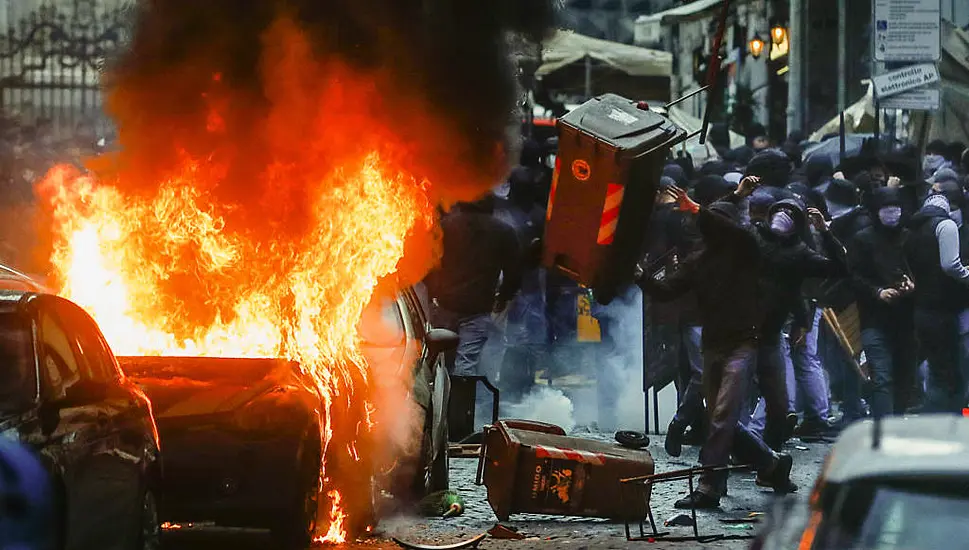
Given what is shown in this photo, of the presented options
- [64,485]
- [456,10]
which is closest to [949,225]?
[456,10]

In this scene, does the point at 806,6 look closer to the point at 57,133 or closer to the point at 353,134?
the point at 57,133

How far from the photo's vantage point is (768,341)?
1184cm

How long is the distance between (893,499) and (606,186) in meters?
8.11

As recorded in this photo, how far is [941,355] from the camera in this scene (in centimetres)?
1412

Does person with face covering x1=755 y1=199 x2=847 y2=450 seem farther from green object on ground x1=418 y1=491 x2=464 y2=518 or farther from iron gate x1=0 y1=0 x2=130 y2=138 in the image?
iron gate x1=0 y1=0 x2=130 y2=138

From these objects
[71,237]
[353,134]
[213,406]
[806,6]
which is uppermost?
[806,6]

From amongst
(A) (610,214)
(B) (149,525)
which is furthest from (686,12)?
(B) (149,525)

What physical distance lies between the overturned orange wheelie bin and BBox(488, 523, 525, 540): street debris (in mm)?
3670

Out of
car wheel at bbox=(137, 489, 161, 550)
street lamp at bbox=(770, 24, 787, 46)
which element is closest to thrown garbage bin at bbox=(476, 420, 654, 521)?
car wheel at bbox=(137, 489, 161, 550)

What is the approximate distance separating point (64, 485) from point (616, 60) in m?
20.0

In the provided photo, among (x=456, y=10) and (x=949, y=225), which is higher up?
(x=456, y=10)

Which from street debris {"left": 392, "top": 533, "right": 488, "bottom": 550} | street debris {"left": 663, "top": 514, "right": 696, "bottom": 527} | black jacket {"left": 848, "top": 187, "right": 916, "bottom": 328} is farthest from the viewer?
black jacket {"left": 848, "top": 187, "right": 916, "bottom": 328}

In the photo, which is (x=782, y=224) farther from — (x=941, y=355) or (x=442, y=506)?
(x=442, y=506)

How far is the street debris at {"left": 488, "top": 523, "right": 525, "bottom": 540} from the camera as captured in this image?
9000 millimetres
